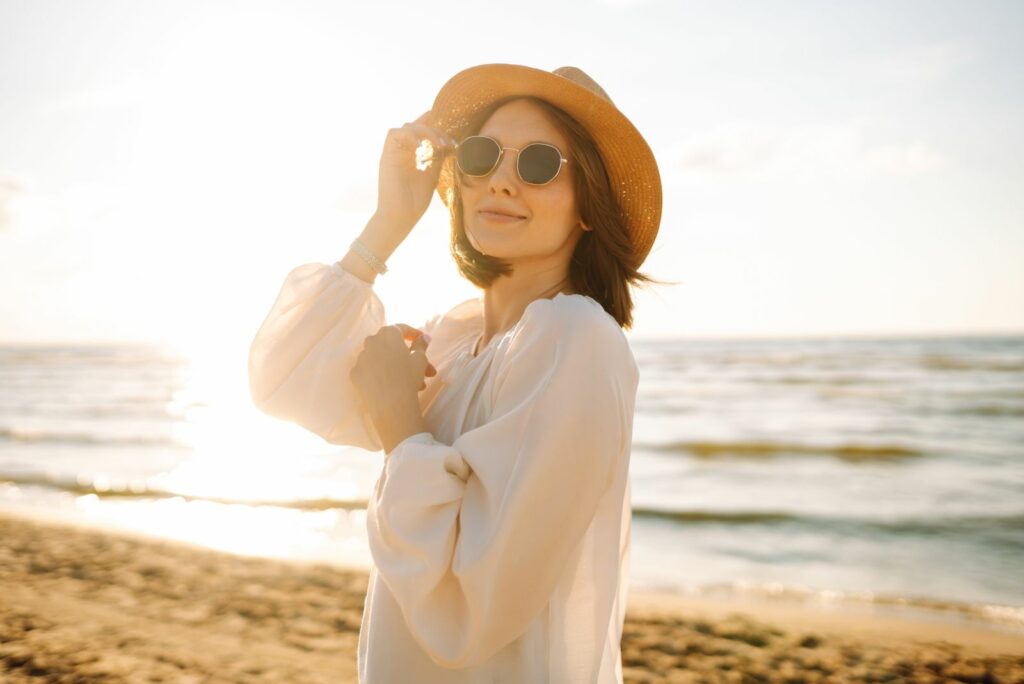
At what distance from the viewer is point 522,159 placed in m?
1.81

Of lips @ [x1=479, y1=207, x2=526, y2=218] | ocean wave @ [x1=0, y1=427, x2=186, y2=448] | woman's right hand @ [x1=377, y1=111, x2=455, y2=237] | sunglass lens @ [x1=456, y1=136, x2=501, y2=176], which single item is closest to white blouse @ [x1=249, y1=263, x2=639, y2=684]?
lips @ [x1=479, y1=207, x2=526, y2=218]

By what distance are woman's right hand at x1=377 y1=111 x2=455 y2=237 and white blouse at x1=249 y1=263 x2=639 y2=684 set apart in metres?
0.52

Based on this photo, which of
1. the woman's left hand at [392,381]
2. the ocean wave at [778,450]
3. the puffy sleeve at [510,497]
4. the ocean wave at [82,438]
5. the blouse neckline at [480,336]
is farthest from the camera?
the ocean wave at [82,438]

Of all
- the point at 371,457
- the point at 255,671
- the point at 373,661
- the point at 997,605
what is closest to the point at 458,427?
the point at 373,661

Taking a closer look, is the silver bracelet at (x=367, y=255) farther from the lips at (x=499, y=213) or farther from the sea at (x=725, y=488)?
the sea at (x=725, y=488)

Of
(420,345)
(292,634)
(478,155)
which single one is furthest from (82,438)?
(478,155)

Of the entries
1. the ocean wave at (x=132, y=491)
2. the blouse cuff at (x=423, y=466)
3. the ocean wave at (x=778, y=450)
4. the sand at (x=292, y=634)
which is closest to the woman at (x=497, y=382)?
the blouse cuff at (x=423, y=466)

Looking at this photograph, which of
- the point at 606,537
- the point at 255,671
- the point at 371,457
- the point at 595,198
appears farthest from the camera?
the point at 371,457

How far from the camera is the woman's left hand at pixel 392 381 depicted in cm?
165

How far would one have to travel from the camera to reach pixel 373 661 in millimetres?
1719

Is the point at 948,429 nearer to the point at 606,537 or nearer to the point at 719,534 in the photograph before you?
the point at 719,534

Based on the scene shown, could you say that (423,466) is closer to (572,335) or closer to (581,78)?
(572,335)

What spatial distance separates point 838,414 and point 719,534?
11.0 metres

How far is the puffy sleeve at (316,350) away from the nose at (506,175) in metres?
0.44
